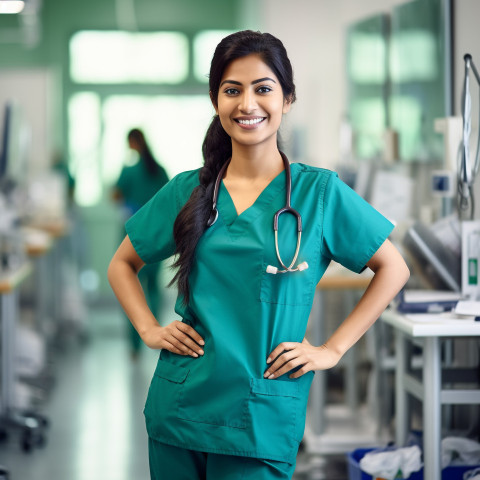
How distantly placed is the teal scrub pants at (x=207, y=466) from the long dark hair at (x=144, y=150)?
4.14 m

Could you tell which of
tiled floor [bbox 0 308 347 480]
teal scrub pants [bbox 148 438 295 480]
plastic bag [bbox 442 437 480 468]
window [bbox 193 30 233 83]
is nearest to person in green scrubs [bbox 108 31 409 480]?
teal scrub pants [bbox 148 438 295 480]

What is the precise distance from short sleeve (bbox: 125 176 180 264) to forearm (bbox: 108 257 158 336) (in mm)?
48

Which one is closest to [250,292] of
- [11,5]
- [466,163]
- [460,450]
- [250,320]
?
[250,320]

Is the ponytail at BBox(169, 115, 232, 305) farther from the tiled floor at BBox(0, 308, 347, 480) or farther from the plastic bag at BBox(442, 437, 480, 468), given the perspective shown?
the tiled floor at BBox(0, 308, 347, 480)

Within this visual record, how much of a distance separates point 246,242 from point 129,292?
1.10 feet

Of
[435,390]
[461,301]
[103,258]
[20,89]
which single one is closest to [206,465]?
[435,390]

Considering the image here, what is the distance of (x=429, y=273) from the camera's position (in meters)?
2.72

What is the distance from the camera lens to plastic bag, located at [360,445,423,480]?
2.48 m

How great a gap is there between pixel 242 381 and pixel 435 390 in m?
Result: 1.01

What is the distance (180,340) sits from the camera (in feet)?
5.28

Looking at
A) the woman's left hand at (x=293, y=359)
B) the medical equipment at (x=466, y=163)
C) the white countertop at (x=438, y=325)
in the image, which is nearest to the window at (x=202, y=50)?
the medical equipment at (x=466, y=163)

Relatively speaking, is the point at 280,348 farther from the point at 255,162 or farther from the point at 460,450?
the point at 460,450

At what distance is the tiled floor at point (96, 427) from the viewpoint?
134 inches

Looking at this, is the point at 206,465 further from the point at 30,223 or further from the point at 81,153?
the point at 81,153
